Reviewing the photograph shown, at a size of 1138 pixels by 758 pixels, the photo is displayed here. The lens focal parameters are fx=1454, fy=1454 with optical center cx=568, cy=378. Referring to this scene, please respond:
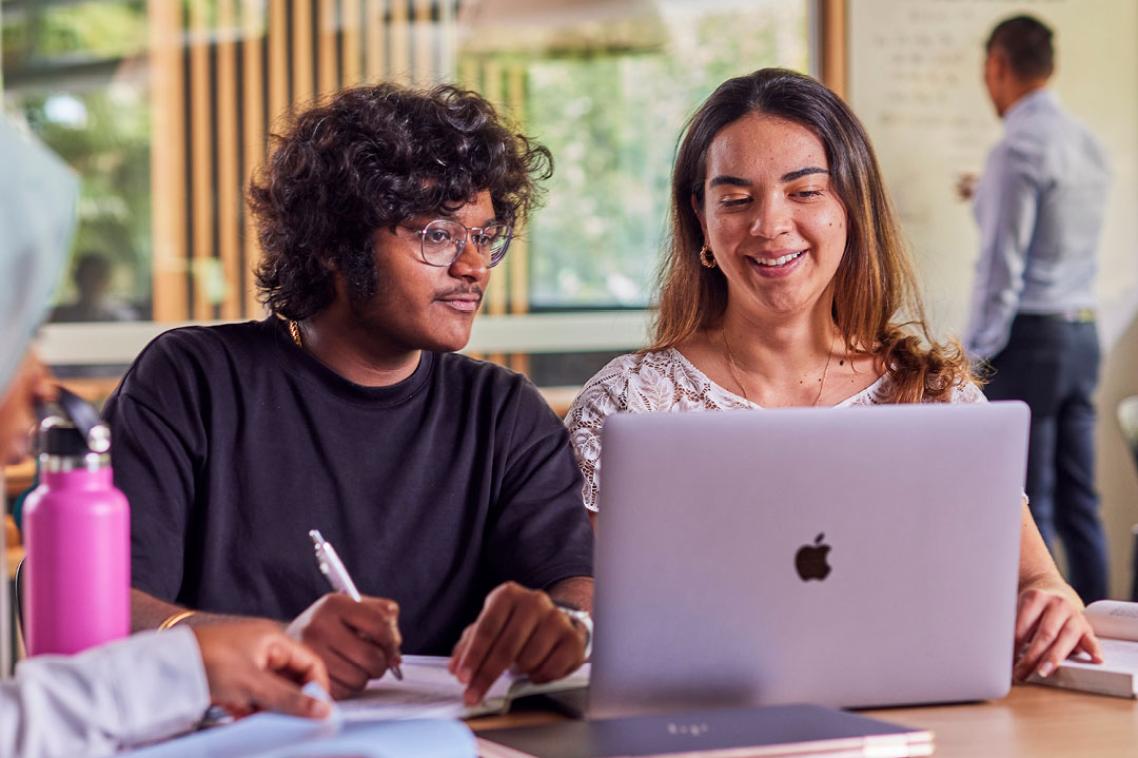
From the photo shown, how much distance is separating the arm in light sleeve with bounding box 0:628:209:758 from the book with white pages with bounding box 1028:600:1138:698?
0.84 meters

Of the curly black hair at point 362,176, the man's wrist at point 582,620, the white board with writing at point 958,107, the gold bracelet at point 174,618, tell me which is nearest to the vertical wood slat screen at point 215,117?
the white board with writing at point 958,107

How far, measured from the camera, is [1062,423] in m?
4.21

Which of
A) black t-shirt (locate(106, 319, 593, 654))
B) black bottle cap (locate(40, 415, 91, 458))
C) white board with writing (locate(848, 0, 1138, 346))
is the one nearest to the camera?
black bottle cap (locate(40, 415, 91, 458))

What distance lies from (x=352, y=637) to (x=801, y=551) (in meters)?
0.39

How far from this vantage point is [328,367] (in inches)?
67.0

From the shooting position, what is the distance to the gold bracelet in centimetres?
139

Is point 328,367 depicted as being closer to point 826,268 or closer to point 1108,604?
point 826,268

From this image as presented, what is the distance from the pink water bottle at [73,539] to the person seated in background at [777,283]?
94 cm

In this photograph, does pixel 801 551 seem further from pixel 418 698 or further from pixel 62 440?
pixel 62 440

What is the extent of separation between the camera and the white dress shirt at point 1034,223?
13.3ft

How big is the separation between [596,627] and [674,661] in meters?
0.07

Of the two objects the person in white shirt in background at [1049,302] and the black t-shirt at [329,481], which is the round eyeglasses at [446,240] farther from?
the person in white shirt in background at [1049,302]

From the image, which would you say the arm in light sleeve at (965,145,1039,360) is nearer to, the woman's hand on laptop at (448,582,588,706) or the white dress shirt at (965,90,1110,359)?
the white dress shirt at (965,90,1110,359)

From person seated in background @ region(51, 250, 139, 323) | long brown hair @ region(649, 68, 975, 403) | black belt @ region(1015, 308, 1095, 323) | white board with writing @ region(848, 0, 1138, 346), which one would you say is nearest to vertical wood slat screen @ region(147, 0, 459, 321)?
person seated in background @ region(51, 250, 139, 323)
